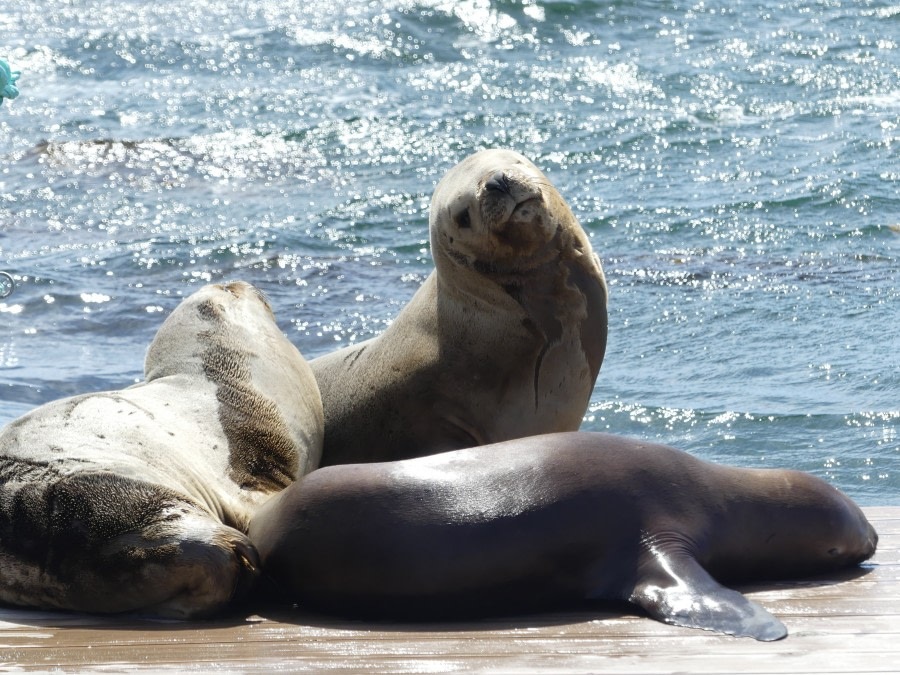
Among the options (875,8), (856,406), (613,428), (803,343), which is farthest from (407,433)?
(875,8)

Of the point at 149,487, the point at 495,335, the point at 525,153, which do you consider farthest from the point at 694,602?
the point at 525,153

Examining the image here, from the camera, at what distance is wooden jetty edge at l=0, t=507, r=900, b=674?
133 inches

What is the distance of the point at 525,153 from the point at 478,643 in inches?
451

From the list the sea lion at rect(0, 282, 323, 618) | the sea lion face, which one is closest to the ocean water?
the sea lion face

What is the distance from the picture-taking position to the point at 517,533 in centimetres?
388

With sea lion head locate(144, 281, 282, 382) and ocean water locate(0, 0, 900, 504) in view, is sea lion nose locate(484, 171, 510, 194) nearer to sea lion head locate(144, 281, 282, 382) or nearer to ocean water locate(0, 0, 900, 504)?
sea lion head locate(144, 281, 282, 382)

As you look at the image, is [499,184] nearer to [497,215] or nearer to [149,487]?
[497,215]

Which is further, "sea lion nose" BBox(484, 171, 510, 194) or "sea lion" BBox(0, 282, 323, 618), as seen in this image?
"sea lion nose" BBox(484, 171, 510, 194)

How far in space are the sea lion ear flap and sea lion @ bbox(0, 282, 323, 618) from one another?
109cm

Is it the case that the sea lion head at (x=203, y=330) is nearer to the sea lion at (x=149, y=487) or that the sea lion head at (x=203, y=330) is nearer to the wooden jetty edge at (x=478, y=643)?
the sea lion at (x=149, y=487)

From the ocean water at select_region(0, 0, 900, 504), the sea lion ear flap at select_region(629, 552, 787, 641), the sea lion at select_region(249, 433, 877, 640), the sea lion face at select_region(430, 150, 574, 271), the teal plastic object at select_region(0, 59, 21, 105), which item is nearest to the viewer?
the sea lion ear flap at select_region(629, 552, 787, 641)

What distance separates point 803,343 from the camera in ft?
32.8

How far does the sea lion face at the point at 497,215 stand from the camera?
17.2 ft

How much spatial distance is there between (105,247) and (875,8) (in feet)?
34.2
